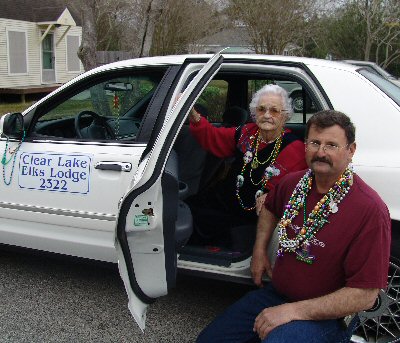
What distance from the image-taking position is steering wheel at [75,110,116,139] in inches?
143

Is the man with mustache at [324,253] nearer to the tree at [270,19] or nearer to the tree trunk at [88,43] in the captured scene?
the tree trunk at [88,43]

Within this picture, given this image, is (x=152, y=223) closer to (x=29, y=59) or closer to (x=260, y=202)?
(x=260, y=202)

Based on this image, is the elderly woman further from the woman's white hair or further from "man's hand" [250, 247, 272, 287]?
"man's hand" [250, 247, 272, 287]

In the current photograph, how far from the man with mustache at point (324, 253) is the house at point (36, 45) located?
57.3 ft

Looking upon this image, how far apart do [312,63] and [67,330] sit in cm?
213

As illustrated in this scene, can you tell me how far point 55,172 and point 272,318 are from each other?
1713 millimetres

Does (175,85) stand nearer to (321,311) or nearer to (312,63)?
(312,63)

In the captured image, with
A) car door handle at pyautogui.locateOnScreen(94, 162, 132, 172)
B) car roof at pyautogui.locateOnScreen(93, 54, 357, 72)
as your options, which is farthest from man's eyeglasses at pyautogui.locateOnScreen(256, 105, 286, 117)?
car door handle at pyautogui.locateOnScreen(94, 162, 132, 172)

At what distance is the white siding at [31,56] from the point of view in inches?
714

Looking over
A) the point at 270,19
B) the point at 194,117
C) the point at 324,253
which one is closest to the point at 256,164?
the point at 194,117

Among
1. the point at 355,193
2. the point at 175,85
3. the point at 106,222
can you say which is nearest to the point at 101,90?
the point at 175,85

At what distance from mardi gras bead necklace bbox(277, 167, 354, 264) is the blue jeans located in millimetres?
242

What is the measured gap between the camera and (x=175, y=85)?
3080mm

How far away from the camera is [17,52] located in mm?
18891
